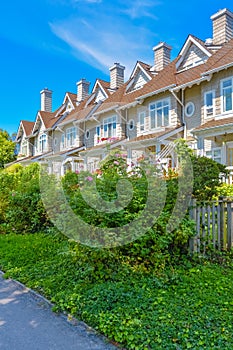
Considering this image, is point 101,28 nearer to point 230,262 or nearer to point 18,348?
point 230,262

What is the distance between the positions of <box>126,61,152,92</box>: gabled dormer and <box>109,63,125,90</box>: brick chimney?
12.2 ft

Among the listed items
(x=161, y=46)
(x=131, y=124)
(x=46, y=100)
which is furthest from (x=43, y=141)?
(x=161, y=46)

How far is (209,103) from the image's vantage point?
15.8 m

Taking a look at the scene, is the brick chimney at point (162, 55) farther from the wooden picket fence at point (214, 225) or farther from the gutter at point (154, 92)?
the wooden picket fence at point (214, 225)

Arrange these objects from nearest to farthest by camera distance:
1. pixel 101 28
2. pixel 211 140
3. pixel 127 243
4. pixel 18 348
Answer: pixel 18 348 < pixel 127 243 < pixel 101 28 < pixel 211 140

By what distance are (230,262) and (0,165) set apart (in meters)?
32.5

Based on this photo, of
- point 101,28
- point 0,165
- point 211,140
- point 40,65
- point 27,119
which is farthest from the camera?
point 27,119

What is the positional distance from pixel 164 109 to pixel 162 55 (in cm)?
635

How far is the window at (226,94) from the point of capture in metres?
14.7

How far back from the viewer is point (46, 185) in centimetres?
888

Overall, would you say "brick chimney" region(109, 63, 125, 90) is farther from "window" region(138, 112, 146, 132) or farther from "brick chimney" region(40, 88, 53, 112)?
"brick chimney" region(40, 88, 53, 112)

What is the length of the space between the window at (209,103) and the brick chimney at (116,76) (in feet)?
38.9

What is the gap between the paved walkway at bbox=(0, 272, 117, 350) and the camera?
3256 mm

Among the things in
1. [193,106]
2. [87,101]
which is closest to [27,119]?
[87,101]
